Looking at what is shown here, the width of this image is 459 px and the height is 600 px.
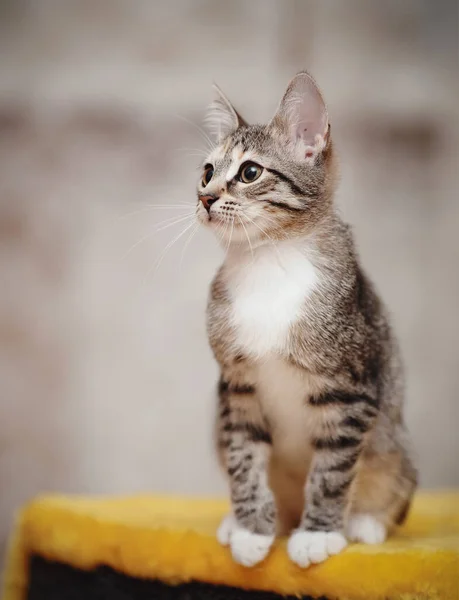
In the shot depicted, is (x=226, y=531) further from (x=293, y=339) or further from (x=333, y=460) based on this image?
(x=293, y=339)

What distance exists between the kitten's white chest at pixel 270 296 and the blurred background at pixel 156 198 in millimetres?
274

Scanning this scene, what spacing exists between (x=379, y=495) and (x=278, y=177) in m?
0.50

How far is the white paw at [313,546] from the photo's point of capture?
851mm

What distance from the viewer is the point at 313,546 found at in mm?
855

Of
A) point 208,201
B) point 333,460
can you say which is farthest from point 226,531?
point 208,201

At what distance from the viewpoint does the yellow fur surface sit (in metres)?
0.81

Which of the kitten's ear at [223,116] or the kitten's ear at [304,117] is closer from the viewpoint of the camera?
the kitten's ear at [304,117]

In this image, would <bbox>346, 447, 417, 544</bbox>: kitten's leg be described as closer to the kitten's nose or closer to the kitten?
the kitten

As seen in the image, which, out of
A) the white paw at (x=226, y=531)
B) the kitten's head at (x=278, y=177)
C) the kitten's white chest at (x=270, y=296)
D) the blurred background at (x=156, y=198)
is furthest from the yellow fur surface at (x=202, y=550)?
the kitten's head at (x=278, y=177)

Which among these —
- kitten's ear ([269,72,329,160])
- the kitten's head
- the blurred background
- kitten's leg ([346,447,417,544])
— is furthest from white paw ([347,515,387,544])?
kitten's ear ([269,72,329,160])

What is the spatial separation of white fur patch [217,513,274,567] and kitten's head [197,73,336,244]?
41 centimetres

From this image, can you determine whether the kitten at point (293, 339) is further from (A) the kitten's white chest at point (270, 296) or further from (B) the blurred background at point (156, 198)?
(B) the blurred background at point (156, 198)

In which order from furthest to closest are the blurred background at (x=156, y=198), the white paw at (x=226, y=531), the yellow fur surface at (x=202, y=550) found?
the blurred background at (x=156, y=198), the white paw at (x=226, y=531), the yellow fur surface at (x=202, y=550)

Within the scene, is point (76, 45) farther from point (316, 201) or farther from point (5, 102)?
point (316, 201)
